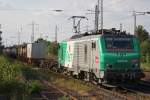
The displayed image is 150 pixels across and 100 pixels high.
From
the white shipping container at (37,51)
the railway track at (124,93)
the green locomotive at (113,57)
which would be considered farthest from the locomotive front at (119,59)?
the white shipping container at (37,51)

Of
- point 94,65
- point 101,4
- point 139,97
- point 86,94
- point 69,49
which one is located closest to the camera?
point 139,97

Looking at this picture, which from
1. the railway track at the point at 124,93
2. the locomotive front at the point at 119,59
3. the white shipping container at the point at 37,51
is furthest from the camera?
the white shipping container at the point at 37,51

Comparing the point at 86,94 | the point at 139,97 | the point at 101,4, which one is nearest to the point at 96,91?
the point at 86,94

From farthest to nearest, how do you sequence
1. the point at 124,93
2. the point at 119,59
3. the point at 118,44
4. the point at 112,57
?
1. the point at 118,44
2. the point at 119,59
3. the point at 112,57
4. the point at 124,93

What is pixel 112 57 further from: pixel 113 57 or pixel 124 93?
pixel 124 93

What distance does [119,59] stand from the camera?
855 inches

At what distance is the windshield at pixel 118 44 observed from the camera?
21984 millimetres

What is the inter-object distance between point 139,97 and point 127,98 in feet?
2.20

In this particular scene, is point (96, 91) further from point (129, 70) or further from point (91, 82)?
point (91, 82)

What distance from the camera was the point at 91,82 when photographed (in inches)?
984

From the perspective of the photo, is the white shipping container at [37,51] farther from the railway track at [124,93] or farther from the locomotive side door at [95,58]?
the locomotive side door at [95,58]

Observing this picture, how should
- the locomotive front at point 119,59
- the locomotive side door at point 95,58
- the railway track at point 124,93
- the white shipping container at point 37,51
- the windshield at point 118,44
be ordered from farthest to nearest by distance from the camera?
the white shipping container at point 37,51 < the locomotive side door at point 95,58 < the windshield at point 118,44 < the locomotive front at point 119,59 < the railway track at point 124,93

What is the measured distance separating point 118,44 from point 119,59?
2.82 feet

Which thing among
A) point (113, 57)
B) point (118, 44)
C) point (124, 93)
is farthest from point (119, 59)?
point (124, 93)
